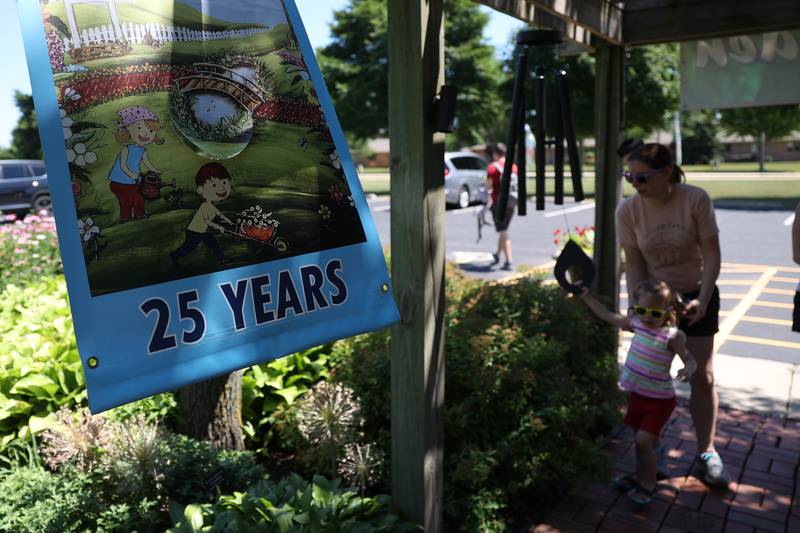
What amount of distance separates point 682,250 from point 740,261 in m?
8.42

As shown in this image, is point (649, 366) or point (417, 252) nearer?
point (417, 252)

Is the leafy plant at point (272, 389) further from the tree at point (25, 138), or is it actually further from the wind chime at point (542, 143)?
the tree at point (25, 138)

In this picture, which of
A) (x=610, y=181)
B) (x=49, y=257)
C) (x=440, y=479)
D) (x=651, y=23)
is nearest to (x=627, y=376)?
(x=440, y=479)

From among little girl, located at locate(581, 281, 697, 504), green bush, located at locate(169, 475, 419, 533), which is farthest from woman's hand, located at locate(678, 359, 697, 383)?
green bush, located at locate(169, 475, 419, 533)

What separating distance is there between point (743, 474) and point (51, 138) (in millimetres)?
3703

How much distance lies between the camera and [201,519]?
8.40ft

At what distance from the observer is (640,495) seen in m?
3.31

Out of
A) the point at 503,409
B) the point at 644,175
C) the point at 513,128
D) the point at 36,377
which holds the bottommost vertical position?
the point at 503,409

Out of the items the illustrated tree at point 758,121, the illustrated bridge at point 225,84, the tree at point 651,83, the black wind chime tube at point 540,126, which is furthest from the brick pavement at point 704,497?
the illustrated tree at point 758,121

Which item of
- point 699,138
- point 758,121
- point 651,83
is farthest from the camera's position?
point 699,138

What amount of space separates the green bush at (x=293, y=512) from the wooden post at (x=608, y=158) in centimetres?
274

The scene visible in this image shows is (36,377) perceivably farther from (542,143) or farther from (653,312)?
(653,312)

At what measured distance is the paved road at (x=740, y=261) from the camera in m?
6.40

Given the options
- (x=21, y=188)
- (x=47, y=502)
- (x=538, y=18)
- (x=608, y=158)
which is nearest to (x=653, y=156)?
(x=538, y=18)
